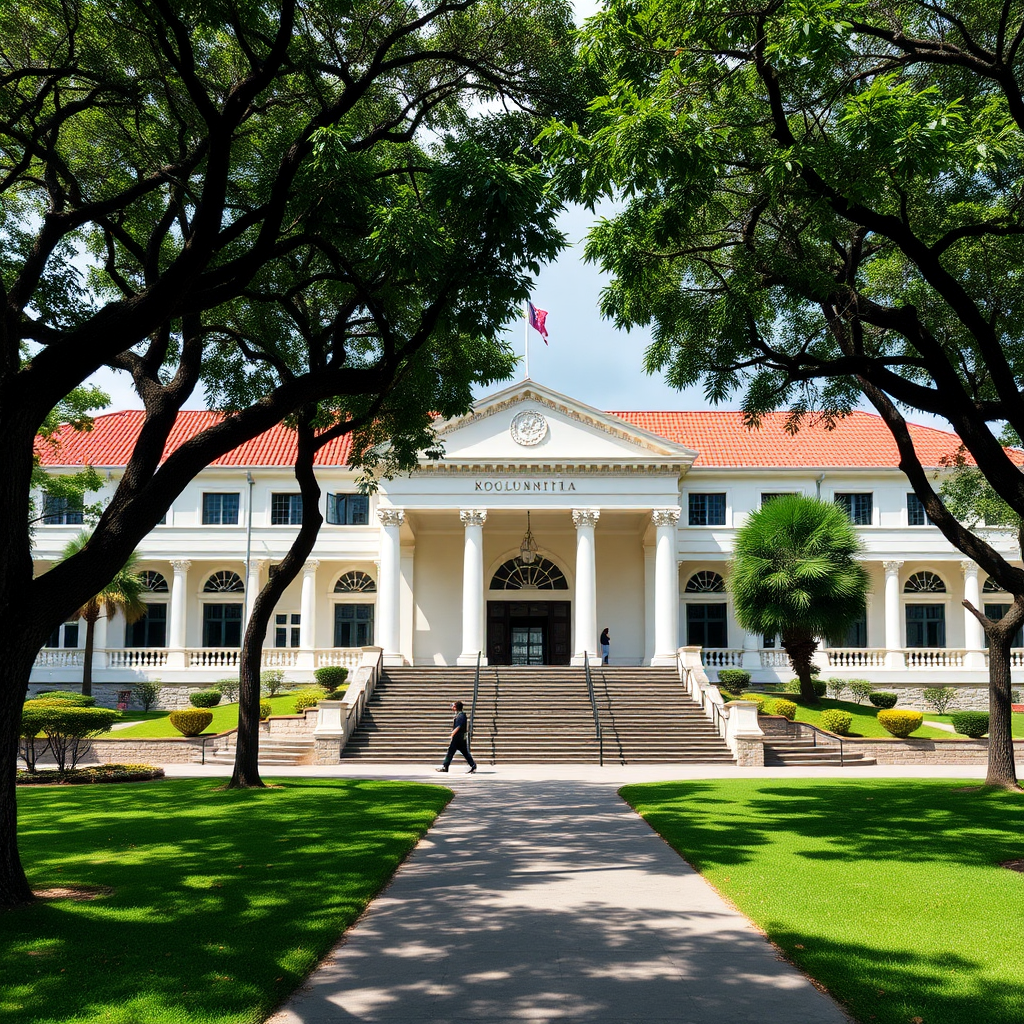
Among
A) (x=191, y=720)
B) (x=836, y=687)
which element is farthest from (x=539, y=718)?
(x=836, y=687)

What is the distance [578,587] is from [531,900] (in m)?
24.4

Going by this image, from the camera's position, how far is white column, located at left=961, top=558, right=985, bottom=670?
36.1m

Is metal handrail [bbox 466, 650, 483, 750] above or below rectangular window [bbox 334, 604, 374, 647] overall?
below

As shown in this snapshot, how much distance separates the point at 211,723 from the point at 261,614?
13.4 metres

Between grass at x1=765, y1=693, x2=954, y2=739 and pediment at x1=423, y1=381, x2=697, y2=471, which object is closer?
grass at x1=765, y1=693, x2=954, y2=739

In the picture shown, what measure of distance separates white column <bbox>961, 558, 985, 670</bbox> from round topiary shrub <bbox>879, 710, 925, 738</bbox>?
10637mm

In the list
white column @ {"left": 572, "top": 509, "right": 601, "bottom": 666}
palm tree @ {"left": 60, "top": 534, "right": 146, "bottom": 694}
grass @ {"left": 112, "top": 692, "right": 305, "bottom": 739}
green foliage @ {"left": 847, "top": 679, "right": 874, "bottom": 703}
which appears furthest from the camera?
green foliage @ {"left": 847, "top": 679, "right": 874, "bottom": 703}

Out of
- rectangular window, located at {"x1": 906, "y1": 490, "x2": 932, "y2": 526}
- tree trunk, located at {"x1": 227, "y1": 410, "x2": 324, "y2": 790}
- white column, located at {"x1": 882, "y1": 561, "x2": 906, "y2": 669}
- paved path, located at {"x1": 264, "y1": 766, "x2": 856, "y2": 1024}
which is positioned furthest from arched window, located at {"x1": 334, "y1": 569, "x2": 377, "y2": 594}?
paved path, located at {"x1": 264, "y1": 766, "x2": 856, "y2": 1024}

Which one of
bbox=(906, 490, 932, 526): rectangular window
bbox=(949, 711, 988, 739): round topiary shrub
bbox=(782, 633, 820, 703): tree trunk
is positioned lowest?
bbox=(949, 711, 988, 739): round topiary shrub

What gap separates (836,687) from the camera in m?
34.8

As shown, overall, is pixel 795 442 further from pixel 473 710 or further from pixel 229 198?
pixel 229 198

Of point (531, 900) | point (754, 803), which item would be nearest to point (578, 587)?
point (754, 803)

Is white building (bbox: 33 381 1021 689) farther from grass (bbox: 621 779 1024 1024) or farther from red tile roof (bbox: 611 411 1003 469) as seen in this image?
grass (bbox: 621 779 1024 1024)

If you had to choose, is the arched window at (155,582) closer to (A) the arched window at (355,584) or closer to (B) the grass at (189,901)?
(A) the arched window at (355,584)
